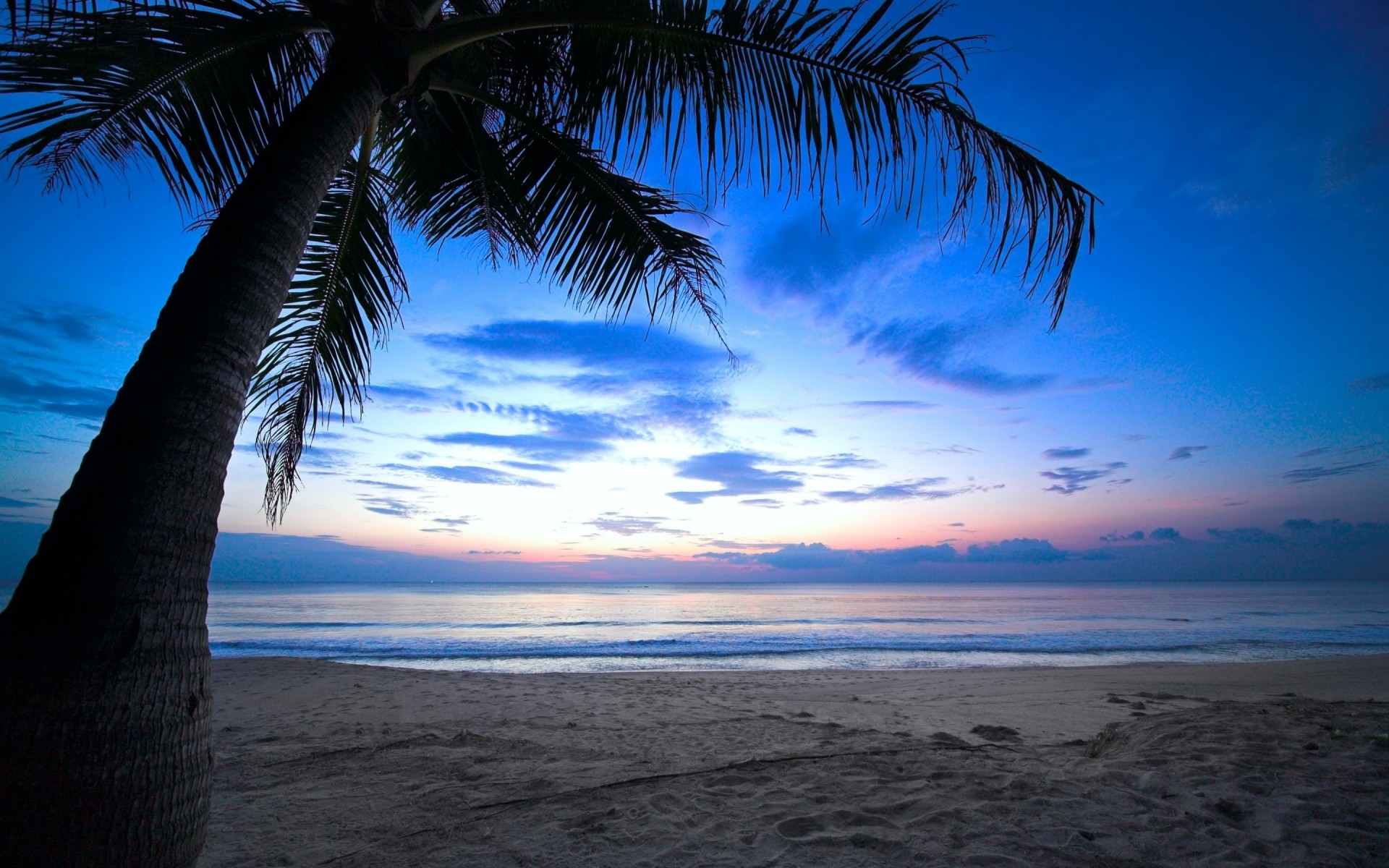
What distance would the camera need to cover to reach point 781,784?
4152mm

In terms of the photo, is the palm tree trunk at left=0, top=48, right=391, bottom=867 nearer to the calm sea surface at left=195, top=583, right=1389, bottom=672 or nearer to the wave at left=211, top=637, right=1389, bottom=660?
the calm sea surface at left=195, top=583, right=1389, bottom=672

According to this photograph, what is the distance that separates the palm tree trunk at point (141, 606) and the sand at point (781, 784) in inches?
72.2

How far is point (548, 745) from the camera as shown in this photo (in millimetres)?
5375

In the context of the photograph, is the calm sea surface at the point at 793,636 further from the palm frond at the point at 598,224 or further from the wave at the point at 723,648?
the palm frond at the point at 598,224

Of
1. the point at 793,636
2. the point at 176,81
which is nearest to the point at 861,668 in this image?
the point at 793,636

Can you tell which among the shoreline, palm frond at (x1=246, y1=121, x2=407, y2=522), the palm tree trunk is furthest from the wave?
the palm tree trunk

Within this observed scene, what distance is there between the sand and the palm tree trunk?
1833 millimetres

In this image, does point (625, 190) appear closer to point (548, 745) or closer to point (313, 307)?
point (313, 307)

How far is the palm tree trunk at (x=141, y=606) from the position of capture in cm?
149

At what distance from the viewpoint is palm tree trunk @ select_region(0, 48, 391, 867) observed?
149 cm

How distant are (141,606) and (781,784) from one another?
3773mm

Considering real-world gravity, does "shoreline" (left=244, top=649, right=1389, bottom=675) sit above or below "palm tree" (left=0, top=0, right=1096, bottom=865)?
below

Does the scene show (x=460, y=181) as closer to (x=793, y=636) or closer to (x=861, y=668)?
(x=861, y=668)

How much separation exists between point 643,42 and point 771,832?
4235 millimetres
